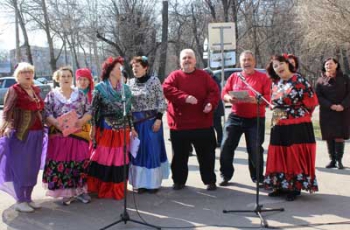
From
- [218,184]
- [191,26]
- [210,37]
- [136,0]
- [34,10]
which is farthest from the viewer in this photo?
[191,26]

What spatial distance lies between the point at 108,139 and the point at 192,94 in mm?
1224

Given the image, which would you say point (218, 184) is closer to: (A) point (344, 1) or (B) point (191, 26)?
(A) point (344, 1)

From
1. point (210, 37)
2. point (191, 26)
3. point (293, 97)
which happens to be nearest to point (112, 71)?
point (293, 97)

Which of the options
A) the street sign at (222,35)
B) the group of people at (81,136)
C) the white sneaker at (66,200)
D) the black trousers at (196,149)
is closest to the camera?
the group of people at (81,136)

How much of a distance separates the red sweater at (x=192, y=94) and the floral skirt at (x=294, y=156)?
36.2 inches

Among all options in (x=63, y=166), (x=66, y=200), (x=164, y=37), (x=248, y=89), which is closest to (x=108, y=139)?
(x=63, y=166)

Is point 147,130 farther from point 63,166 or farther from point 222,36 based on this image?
point 222,36

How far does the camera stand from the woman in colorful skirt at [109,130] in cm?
546

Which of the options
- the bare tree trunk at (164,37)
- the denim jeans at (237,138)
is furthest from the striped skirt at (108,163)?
the bare tree trunk at (164,37)

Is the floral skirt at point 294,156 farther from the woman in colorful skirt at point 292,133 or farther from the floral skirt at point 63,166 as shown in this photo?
the floral skirt at point 63,166

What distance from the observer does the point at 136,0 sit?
28.4m

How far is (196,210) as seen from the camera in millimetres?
5148

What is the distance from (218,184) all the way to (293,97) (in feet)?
5.82

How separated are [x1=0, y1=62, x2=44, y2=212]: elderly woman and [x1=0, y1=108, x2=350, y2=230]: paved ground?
32 cm
